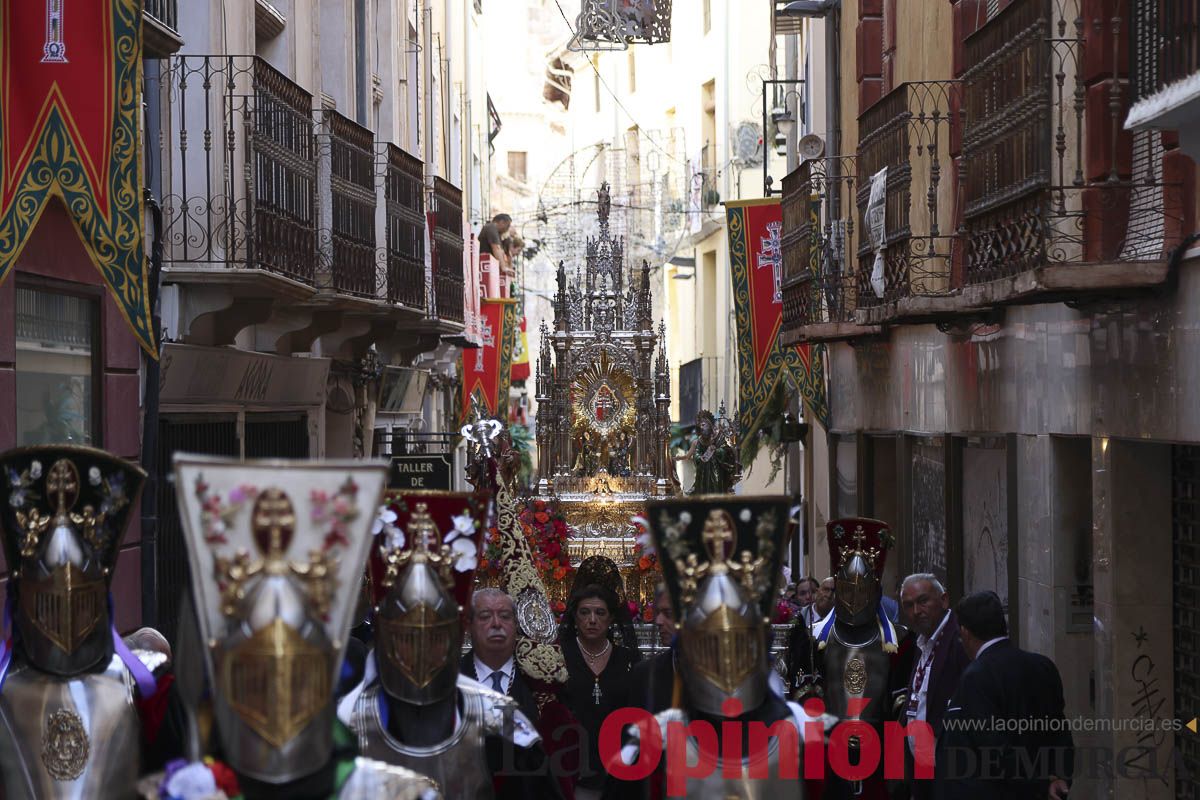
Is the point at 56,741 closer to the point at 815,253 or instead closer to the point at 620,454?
the point at 815,253

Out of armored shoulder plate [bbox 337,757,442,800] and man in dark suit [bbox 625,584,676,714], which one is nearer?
armored shoulder plate [bbox 337,757,442,800]

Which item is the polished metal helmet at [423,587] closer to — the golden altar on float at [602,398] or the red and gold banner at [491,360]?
the golden altar on float at [602,398]

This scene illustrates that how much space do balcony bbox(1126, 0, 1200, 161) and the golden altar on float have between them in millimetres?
8906

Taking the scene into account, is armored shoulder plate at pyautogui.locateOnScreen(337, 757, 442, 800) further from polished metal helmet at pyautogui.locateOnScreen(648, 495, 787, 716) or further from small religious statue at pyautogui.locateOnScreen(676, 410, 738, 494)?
small religious statue at pyautogui.locateOnScreen(676, 410, 738, 494)

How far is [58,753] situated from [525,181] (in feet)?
164

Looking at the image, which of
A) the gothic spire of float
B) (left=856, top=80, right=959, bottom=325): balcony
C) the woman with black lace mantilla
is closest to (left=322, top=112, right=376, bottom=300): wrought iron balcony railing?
the gothic spire of float

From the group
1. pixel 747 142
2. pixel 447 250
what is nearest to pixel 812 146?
pixel 447 250

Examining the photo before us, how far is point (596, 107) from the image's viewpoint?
4741 cm

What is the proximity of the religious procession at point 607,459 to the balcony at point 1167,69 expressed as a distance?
31 millimetres

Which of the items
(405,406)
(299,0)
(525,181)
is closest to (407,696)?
(299,0)

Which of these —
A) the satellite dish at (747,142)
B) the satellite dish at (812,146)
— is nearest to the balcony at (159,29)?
the satellite dish at (812,146)

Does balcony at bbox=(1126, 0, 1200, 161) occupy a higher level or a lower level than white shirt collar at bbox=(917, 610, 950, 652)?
higher

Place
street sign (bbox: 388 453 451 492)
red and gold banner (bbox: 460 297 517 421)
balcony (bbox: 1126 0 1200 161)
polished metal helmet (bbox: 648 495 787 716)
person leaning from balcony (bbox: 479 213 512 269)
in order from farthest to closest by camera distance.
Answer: person leaning from balcony (bbox: 479 213 512 269)
red and gold banner (bbox: 460 297 517 421)
street sign (bbox: 388 453 451 492)
balcony (bbox: 1126 0 1200 161)
polished metal helmet (bbox: 648 495 787 716)

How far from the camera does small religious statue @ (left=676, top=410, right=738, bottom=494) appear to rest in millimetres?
15898
